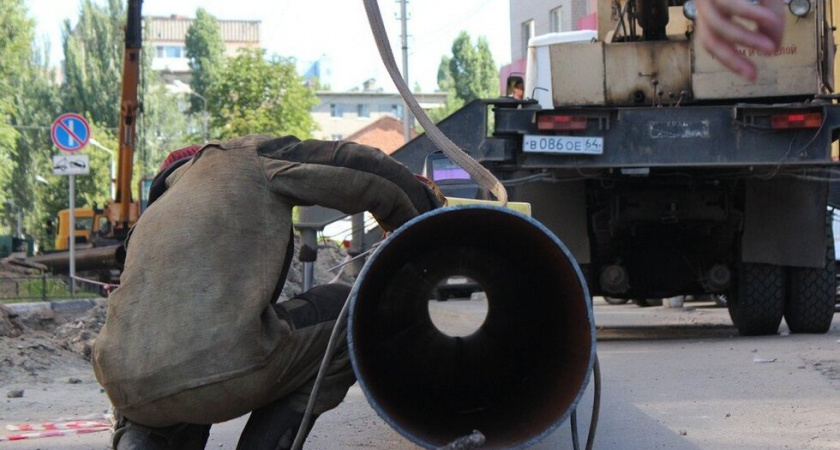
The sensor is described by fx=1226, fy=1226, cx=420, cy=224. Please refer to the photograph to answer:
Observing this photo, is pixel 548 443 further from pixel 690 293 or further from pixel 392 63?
pixel 690 293

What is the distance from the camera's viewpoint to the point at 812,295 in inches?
398

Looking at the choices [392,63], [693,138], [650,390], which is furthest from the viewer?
[693,138]

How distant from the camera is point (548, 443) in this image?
17.6 ft

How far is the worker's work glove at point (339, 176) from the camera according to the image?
152 inches

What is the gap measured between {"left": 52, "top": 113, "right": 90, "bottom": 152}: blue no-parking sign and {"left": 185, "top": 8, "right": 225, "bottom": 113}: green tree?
2892 inches

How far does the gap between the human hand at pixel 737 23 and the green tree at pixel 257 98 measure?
38.1m

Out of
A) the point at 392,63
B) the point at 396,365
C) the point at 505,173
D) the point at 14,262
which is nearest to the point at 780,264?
the point at 505,173

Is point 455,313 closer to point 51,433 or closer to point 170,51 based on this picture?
point 51,433

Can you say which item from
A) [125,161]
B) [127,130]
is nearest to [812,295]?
[127,130]

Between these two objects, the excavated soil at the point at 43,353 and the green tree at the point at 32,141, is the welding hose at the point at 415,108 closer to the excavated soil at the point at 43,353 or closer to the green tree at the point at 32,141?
the excavated soil at the point at 43,353

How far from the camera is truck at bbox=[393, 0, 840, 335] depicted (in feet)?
28.7

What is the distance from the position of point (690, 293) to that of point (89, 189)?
2023 inches

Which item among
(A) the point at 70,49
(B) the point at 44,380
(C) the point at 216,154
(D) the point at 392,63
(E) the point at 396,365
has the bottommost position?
(B) the point at 44,380

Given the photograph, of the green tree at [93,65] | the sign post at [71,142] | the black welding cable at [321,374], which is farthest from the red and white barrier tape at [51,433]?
the green tree at [93,65]
